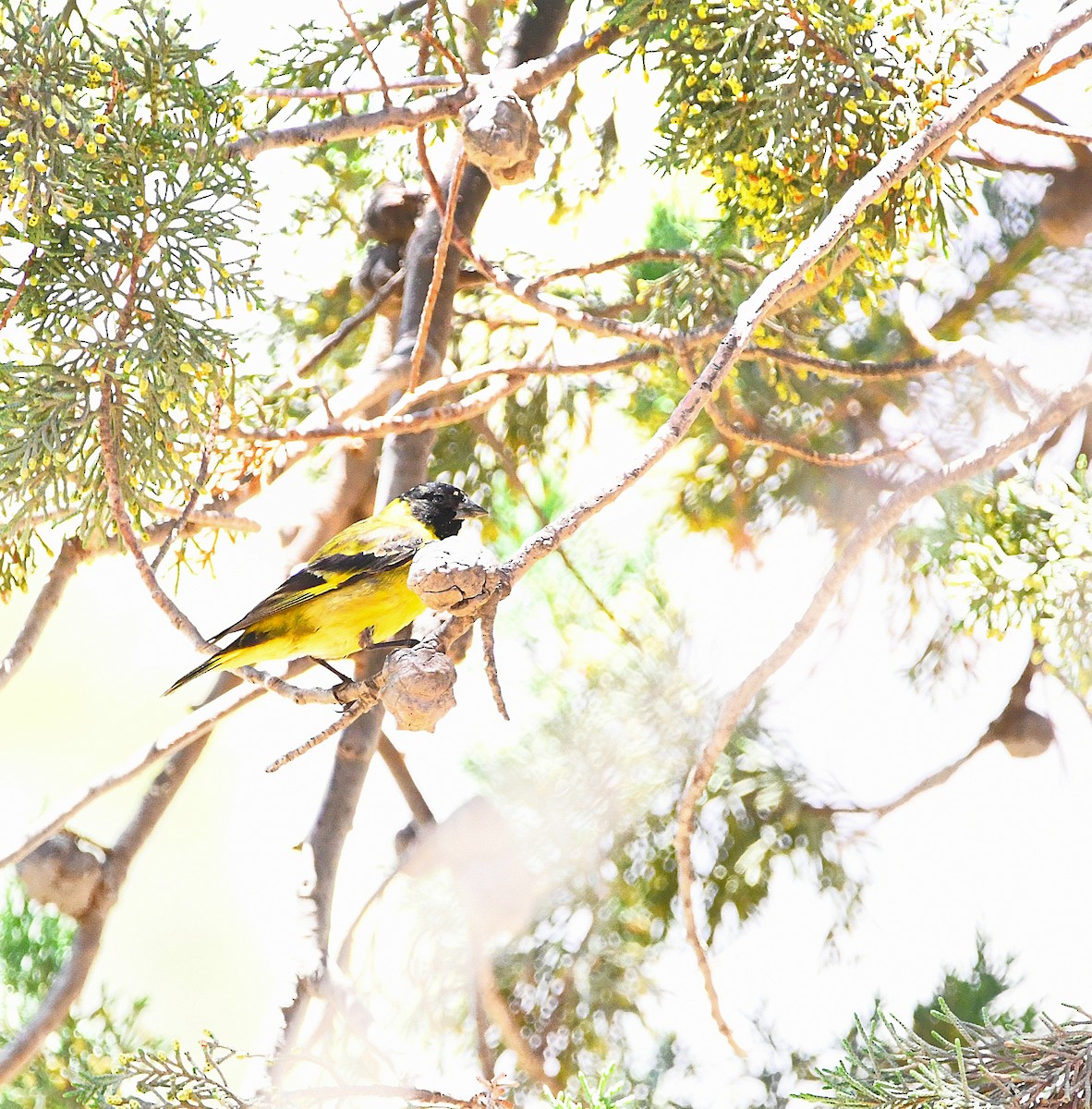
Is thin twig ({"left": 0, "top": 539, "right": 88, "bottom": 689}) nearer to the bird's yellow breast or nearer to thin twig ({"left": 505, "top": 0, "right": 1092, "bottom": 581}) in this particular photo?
the bird's yellow breast

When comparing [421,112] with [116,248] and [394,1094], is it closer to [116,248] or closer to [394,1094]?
[116,248]

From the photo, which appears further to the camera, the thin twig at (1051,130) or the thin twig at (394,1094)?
the thin twig at (1051,130)

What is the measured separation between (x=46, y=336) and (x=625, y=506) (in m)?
0.72

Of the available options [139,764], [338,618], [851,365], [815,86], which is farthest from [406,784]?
[815,86]

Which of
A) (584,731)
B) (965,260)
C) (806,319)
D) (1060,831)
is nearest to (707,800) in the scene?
(584,731)

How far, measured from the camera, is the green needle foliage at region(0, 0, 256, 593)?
64 centimetres

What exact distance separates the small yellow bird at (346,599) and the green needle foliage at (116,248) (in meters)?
0.25

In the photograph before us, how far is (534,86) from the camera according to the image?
2.56ft

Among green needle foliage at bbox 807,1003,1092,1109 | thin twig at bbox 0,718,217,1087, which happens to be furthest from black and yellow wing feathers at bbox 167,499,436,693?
green needle foliage at bbox 807,1003,1092,1109

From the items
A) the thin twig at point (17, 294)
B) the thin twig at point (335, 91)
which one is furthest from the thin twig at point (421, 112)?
the thin twig at point (17, 294)

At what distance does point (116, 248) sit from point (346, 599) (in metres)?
0.36

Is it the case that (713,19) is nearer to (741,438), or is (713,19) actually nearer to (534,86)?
(534,86)

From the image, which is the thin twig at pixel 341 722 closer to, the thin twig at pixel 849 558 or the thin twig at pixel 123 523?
the thin twig at pixel 123 523

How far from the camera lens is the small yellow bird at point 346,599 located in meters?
0.94
